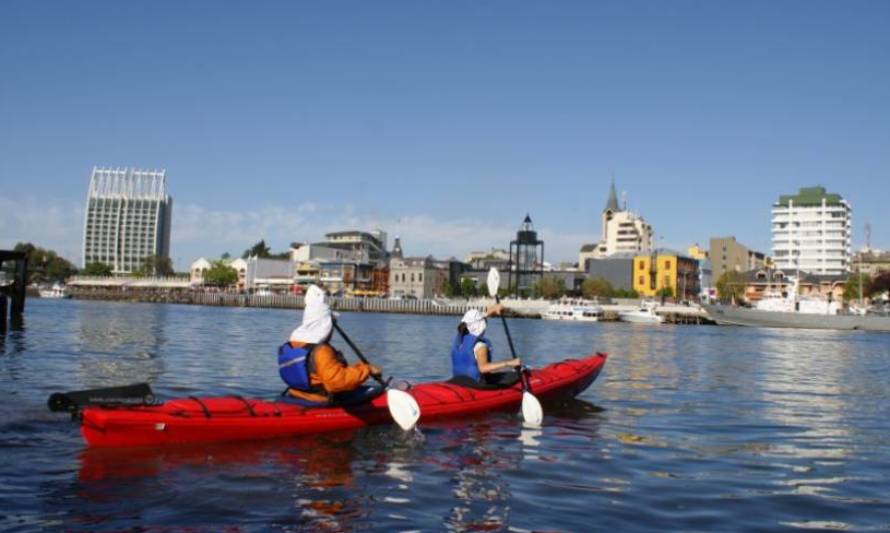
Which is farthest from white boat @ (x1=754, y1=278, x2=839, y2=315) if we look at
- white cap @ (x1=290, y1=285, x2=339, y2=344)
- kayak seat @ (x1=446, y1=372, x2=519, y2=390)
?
white cap @ (x1=290, y1=285, x2=339, y2=344)

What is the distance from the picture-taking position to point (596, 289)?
128 m

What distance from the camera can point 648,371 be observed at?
26625 mm

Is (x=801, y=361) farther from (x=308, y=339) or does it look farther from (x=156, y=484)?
(x=156, y=484)

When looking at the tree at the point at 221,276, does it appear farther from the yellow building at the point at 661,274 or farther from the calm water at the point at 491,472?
the calm water at the point at 491,472

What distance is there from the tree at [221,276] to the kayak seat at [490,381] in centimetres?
15297

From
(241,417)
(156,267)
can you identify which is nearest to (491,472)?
(241,417)

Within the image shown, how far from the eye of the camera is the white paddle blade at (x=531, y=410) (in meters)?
14.0

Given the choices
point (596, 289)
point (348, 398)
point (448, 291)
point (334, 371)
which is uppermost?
point (596, 289)

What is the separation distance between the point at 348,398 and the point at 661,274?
131 m

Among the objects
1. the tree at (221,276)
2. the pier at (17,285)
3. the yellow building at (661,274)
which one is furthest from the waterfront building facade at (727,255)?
the pier at (17,285)

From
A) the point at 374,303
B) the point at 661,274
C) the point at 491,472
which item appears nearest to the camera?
the point at 491,472

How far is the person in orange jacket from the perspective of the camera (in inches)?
443

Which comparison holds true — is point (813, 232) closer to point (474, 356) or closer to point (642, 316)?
point (642, 316)

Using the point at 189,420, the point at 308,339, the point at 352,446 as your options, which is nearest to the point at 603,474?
the point at 352,446
